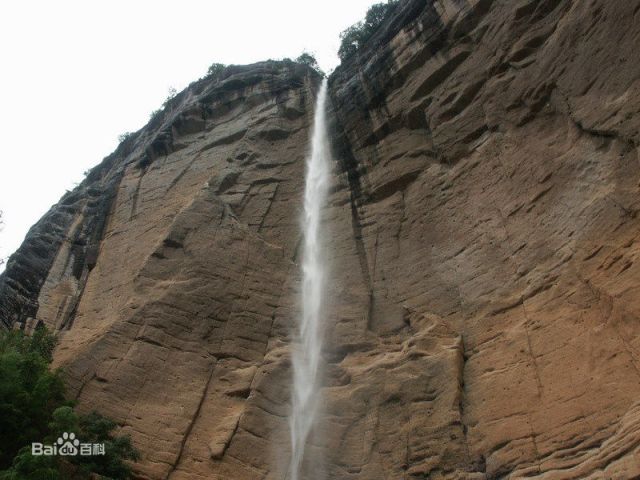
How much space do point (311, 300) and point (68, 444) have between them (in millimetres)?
6736

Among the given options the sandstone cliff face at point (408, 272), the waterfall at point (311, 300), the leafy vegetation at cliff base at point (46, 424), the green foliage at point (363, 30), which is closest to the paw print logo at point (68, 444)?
the leafy vegetation at cliff base at point (46, 424)

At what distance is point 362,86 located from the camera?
19062mm

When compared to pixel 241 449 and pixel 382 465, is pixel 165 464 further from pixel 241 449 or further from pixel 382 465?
pixel 382 465

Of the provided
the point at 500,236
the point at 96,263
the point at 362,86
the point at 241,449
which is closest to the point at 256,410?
the point at 241,449

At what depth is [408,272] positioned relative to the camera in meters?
14.9

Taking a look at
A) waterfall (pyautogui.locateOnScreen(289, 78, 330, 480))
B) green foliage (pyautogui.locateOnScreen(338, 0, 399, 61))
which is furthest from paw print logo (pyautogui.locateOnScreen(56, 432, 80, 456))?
green foliage (pyautogui.locateOnScreen(338, 0, 399, 61))

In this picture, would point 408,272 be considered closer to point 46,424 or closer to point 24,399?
point 46,424

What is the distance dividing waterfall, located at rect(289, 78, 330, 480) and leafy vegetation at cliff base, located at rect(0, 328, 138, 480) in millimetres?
3478

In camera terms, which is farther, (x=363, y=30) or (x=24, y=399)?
(x=363, y=30)

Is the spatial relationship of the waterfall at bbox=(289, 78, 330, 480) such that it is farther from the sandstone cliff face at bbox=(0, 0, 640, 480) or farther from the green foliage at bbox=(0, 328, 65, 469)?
the green foliage at bbox=(0, 328, 65, 469)

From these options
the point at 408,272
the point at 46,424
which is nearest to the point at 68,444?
the point at 46,424

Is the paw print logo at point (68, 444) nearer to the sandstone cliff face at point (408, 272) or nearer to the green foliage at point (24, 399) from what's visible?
the green foliage at point (24, 399)

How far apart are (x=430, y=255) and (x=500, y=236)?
80.3 inches

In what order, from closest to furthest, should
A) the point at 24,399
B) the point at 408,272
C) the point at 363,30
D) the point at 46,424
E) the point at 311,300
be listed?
the point at 24,399
the point at 46,424
the point at 408,272
the point at 311,300
the point at 363,30
